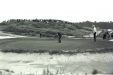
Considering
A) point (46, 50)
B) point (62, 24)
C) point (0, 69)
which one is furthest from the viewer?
point (62, 24)

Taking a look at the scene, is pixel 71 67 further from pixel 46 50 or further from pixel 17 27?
pixel 17 27

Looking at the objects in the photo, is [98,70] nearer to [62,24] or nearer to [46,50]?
[46,50]

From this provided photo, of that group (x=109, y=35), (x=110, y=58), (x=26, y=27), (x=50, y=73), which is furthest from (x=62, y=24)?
(x=50, y=73)

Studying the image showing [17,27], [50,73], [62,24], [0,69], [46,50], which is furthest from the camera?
[62,24]

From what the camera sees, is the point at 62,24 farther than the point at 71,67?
Yes

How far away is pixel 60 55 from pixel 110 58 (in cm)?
297

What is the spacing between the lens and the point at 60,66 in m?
14.9

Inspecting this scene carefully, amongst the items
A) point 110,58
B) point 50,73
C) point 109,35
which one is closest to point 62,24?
point 109,35

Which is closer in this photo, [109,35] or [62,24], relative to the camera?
[109,35]

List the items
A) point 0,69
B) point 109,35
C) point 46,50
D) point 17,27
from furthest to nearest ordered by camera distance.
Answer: point 17,27
point 109,35
point 46,50
point 0,69

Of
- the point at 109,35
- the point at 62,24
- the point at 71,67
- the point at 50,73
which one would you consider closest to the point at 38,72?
the point at 50,73

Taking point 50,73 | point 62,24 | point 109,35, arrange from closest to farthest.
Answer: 1. point 50,73
2. point 109,35
3. point 62,24

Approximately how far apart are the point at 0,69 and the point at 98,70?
488 cm

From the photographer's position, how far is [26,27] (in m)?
43.2
